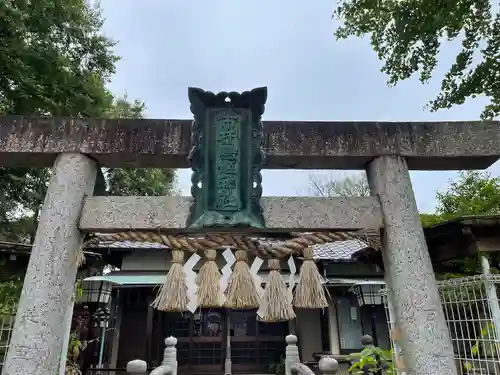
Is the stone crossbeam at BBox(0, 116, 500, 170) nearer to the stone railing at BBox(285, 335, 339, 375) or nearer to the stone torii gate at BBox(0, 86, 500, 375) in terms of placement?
the stone torii gate at BBox(0, 86, 500, 375)

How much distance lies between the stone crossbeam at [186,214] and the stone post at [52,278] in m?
0.12

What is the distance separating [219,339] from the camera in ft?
33.8

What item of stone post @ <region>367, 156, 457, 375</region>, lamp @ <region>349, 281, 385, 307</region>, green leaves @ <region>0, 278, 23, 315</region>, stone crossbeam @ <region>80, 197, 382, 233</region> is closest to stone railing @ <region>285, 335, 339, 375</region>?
lamp @ <region>349, 281, 385, 307</region>

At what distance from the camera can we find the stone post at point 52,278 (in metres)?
2.17

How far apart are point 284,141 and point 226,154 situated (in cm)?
50

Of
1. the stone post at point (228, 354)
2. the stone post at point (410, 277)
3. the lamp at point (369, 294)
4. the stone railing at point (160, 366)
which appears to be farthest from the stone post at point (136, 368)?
the stone post at point (228, 354)

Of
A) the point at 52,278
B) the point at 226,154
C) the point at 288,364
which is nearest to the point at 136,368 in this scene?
the point at 52,278

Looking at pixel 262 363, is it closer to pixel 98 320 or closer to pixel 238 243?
pixel 98 320

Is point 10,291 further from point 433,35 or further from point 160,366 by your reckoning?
point 433,35

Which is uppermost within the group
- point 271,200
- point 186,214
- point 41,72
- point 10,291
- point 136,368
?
point 41,72

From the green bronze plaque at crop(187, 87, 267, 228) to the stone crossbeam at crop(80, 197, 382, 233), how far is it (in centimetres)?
11

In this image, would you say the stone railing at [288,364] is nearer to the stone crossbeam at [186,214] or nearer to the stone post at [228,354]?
the stone crossbeam at [186,214]

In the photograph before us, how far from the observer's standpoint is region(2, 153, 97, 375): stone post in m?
2.17

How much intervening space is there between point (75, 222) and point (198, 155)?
3.23ft
